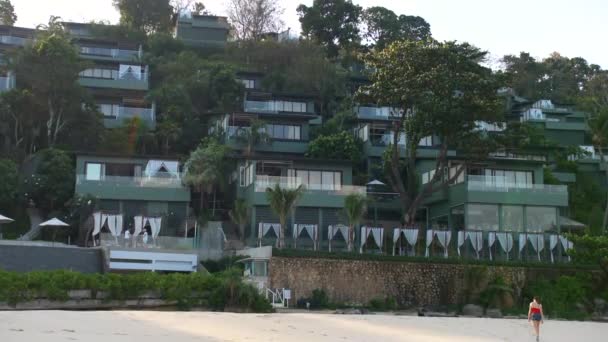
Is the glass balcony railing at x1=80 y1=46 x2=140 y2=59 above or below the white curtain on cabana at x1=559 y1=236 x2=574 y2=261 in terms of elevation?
above

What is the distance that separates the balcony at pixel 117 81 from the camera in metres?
62.6

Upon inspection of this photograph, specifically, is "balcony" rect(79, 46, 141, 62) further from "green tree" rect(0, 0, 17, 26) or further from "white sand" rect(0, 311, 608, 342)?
"white sand" rect(0, 311, 608, 342)

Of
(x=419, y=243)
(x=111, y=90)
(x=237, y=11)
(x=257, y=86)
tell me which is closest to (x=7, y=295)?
(x=419, y=243)

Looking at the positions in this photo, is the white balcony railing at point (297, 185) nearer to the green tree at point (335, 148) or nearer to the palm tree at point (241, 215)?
the palm tree at point (241, 215)

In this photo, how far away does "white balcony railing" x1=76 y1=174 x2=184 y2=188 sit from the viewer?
144 ft

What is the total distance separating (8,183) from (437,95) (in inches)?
979

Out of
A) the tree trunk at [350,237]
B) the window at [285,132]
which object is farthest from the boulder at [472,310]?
the window at [285,132]

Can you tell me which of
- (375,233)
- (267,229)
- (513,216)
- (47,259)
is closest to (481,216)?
(513,216)

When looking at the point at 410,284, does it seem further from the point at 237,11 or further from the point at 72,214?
the point at 237,11

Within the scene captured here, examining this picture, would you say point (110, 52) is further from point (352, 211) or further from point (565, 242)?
point (565, 242)

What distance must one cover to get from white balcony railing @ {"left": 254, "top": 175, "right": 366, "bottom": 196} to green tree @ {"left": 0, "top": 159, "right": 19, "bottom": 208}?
A: 14026mm

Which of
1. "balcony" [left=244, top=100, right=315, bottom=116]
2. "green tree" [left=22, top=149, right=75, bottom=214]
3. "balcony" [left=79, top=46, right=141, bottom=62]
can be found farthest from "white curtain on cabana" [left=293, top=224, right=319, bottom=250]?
"balcony" [left=79, top=46, right=141, bottom=62]

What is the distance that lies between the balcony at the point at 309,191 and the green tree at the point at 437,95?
3.60m

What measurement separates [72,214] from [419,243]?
743 inches
